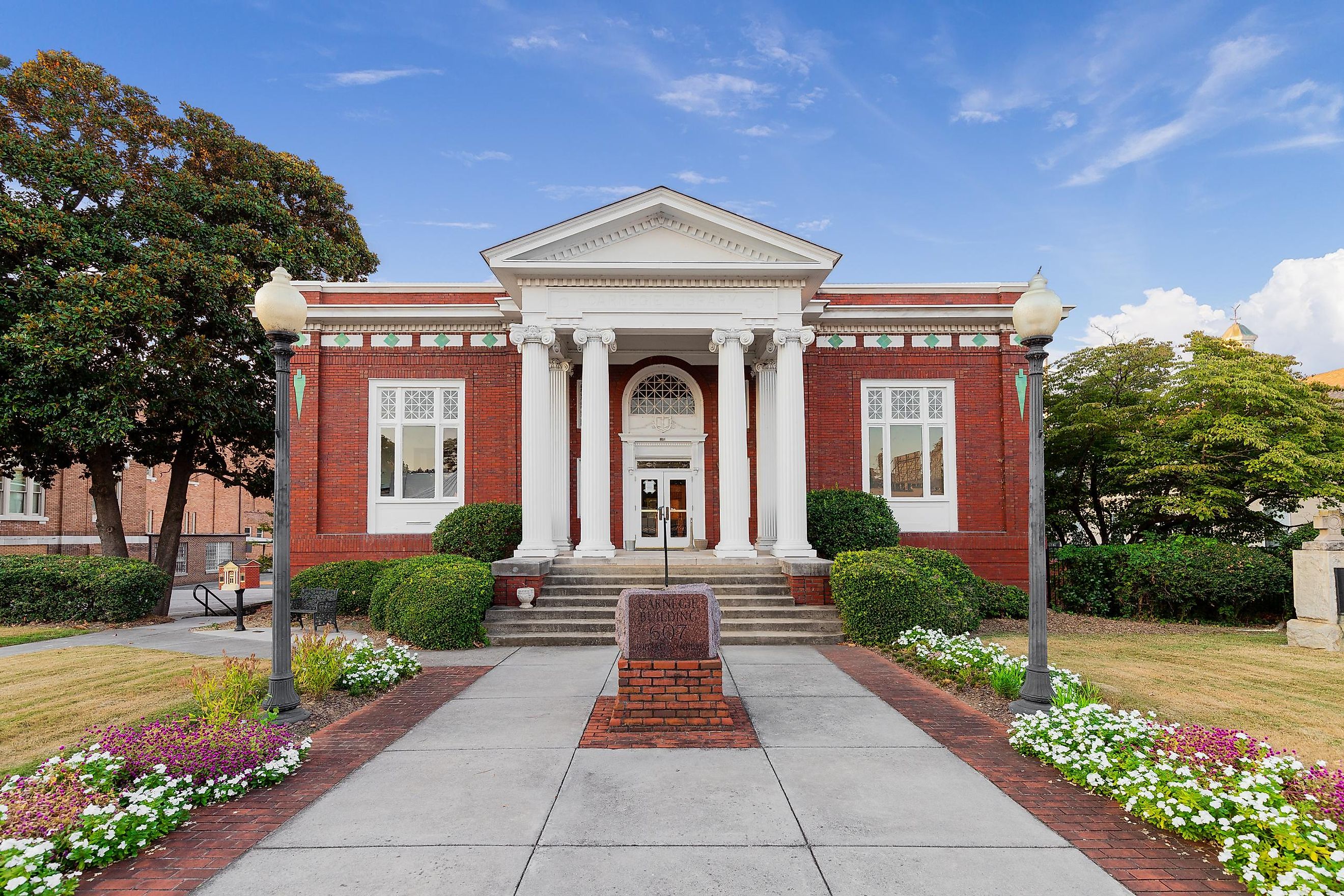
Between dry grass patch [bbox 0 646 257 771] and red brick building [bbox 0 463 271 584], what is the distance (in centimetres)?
1099

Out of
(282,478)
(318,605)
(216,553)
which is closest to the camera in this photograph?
(282,478)

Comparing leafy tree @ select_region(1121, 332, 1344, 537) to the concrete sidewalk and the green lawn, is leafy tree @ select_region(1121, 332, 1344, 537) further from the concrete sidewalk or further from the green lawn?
the green lawn

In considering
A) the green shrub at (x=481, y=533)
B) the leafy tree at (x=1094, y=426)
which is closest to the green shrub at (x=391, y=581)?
the green shrub at (x=481, y=533)

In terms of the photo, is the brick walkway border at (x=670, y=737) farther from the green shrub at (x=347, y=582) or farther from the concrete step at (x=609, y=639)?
the green shrub at (x=347, y=582)

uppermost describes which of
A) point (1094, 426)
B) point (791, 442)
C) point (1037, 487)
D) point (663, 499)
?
point (1094, 426)

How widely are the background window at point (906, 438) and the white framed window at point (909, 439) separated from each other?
1 centimetres

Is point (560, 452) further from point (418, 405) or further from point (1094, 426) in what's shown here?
point (1094, 426)

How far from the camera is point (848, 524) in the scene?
50.2ft

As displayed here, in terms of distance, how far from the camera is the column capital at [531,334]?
14594 mm

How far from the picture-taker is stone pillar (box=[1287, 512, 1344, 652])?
1190 centimetres

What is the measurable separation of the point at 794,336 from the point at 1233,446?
1079cm

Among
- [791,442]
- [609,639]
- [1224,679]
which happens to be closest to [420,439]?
[609,639]

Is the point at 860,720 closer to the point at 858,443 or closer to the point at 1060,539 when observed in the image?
the point at 858,443

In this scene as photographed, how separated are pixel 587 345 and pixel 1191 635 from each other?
1316 cm
